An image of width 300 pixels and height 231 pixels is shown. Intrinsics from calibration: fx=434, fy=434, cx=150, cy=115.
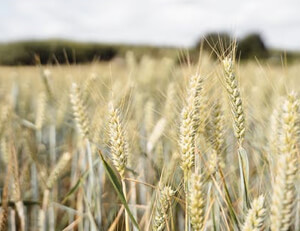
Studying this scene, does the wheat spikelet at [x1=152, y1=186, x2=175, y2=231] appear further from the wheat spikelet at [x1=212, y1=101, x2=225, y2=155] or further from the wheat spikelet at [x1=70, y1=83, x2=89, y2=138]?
the wheat spikelet at [x1=70, y1=83, x2=89, y2=138]

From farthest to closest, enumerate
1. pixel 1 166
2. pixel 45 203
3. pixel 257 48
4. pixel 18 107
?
pixel 257 48 < pixel 18 107 < pixel 1 166 < pixel 45 203

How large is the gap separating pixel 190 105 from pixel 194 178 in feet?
0.67

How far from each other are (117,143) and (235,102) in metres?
0.32

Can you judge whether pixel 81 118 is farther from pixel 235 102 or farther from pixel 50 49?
pixel 50 49

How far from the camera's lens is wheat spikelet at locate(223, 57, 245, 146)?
1.11 metres

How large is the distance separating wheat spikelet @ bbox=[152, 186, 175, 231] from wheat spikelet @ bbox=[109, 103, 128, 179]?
11 cm

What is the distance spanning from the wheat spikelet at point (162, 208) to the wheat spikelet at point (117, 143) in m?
0.11

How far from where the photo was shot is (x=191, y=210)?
968mm

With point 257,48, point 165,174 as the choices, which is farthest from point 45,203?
point 257,48

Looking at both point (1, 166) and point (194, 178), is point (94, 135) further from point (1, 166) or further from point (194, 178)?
point (1, 166)

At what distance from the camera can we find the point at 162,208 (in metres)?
1.02

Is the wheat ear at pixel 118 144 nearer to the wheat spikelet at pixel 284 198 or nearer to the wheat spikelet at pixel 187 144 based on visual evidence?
the wheat spikelet at pixel 187 144

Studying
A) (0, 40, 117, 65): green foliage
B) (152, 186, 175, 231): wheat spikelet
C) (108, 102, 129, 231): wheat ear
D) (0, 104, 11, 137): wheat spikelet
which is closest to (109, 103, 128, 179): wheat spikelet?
(108, 102, 129, 231): wheat ear

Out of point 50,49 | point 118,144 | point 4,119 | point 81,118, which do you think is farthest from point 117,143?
point 50,49
